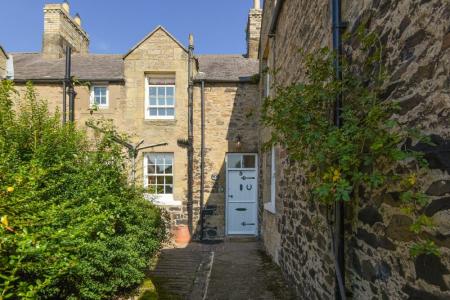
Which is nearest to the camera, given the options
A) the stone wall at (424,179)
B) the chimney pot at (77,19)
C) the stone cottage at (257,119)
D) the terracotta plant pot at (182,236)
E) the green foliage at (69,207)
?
the stone wall at (424,179)

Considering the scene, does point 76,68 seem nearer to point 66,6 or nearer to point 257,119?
point 66,6

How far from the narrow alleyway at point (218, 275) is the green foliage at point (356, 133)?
3360 millimetres

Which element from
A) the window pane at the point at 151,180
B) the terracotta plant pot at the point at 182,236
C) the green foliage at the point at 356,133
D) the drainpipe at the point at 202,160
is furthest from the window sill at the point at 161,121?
the green foliage at the point at 356,133

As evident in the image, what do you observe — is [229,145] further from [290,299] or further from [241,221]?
[290,299]

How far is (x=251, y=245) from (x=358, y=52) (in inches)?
312

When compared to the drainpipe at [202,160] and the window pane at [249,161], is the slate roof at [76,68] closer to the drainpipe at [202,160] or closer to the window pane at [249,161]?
the drainpipe at [202,160]

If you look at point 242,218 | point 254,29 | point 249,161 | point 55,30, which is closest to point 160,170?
point 249,161

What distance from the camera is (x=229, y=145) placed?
444 inches

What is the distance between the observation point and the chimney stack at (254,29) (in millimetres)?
13812

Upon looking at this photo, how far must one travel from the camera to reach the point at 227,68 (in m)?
12.6

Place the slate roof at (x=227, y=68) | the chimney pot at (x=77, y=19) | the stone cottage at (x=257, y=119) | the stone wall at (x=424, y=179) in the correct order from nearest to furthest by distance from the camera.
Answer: the stone wall at (x=424, y=179) → the stone cottage at (x=257, y=119) → the slate roof at (x=227, y=68) → the chimney pot at (x=77, y=19)

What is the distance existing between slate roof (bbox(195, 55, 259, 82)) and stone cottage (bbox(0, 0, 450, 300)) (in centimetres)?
6

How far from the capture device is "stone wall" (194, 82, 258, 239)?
11.2 metres

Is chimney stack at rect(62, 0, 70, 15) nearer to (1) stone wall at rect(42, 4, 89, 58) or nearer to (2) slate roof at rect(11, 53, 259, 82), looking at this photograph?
(1) stone wall at rect(42, 4, 89, 58)
